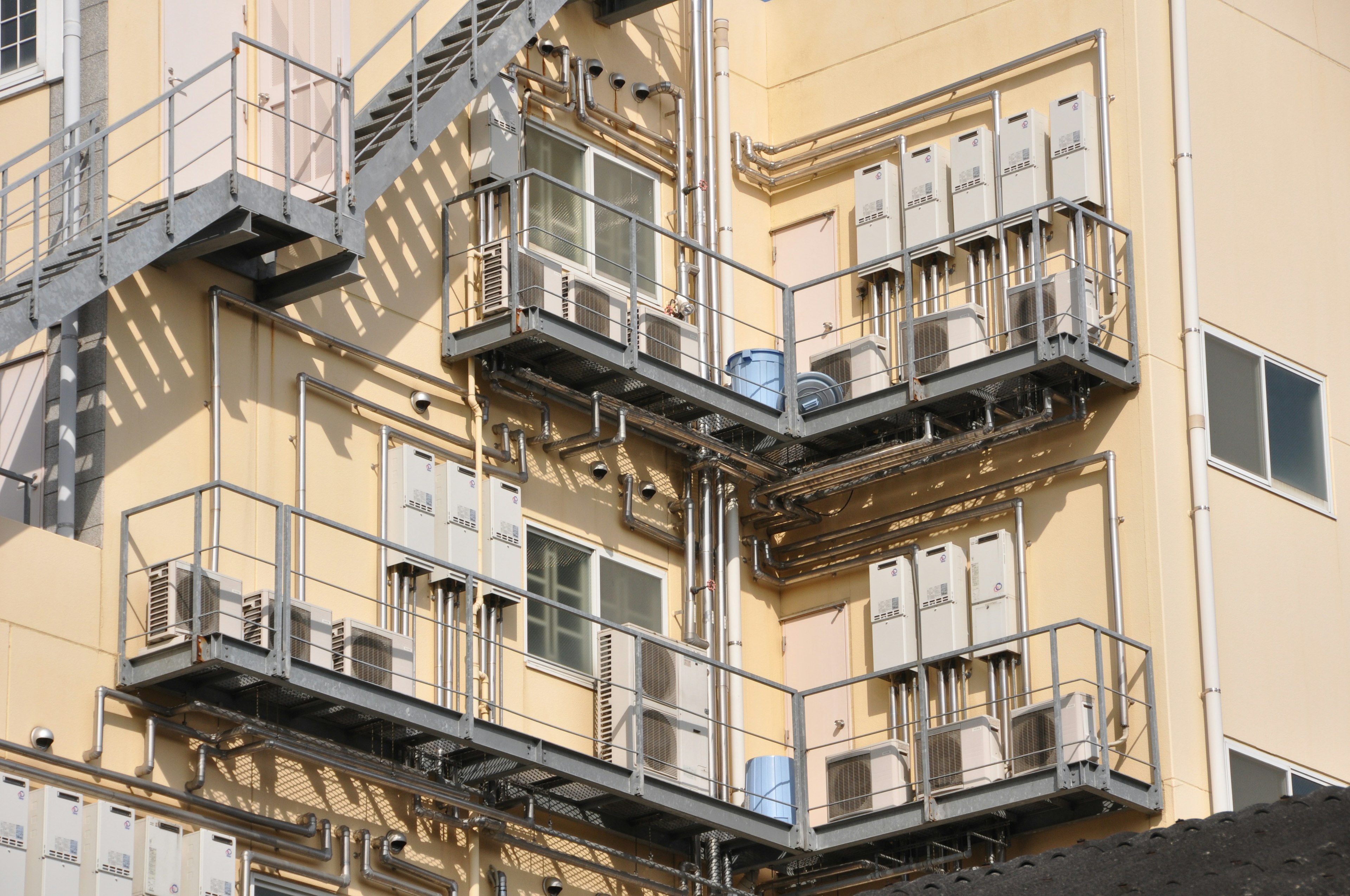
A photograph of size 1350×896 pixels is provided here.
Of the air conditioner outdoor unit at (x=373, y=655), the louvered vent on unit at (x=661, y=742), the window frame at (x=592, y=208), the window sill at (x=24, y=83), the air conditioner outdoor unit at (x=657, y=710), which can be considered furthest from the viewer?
the window frame at (x=592, y=208)

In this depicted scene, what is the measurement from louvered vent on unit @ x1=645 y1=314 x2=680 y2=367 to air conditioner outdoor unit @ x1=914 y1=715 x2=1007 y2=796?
14.3 ft

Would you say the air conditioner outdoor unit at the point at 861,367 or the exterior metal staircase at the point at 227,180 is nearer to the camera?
the exterior metal staircase at the point at 227,180

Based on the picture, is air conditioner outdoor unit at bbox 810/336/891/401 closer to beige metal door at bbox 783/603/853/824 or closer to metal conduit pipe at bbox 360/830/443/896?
beige metal door at bbox 783/603/853/824

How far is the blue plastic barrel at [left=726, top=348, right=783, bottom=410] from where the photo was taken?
1078 inches

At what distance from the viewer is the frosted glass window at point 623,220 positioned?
1093 inches

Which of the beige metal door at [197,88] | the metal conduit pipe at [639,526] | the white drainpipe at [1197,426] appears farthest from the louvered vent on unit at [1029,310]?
the beige metal door at [197,88]

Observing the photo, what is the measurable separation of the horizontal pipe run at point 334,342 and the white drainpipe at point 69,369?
147 cm

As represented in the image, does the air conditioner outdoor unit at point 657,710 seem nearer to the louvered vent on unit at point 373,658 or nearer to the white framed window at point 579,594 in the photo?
the white framed window at point 579,594

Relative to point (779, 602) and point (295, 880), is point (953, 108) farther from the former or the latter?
point (295, 880)

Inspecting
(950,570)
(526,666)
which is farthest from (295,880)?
(950,570)

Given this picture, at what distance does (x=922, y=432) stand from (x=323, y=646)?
7.23 metres

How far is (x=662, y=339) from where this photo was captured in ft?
87.0

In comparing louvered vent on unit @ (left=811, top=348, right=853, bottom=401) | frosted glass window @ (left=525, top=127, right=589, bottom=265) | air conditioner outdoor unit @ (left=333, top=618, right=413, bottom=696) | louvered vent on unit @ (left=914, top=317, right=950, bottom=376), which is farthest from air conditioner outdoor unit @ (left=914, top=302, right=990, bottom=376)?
air conditioner outdoor unit @ (left=333, top=618, right=413, bottom=696)

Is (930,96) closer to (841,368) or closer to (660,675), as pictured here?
(841,368)
